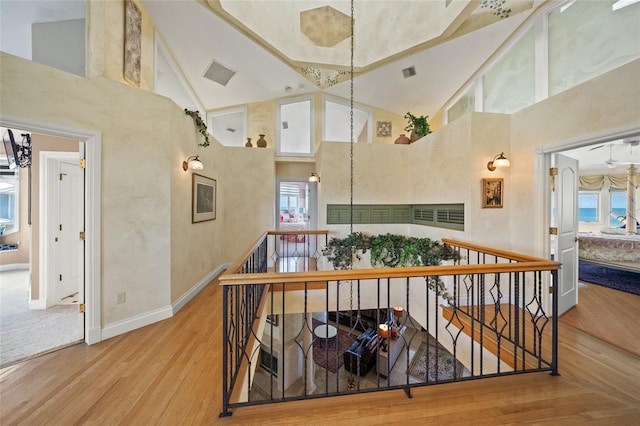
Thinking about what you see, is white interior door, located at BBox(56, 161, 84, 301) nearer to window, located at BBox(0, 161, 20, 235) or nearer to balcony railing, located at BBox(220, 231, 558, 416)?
balcony railing, located at BBox(220, 231, 558, 416)

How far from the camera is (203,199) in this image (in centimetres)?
396

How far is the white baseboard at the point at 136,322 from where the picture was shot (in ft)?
8.30

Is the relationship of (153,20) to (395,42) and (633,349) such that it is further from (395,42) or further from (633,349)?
(633,349)

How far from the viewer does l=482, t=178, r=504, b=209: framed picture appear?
10.9 ft

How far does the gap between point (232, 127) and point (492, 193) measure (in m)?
5.40

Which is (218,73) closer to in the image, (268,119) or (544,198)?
(268,119)

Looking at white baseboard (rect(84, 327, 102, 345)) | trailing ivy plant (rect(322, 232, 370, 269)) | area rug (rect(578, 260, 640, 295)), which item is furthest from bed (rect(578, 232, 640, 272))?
white baseboard (rect(84, 327, 102, 345))

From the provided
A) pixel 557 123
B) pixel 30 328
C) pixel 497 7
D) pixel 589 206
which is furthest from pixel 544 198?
pixel 589 206

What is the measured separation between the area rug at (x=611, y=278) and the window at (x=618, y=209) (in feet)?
9.58

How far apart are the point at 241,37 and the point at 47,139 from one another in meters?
3.11

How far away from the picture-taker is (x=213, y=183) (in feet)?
14.4

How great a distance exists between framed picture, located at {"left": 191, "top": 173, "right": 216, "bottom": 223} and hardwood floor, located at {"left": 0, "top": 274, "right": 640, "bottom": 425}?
6.25 feet

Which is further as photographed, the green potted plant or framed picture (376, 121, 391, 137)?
framed picture (376, 121, 391, 137)

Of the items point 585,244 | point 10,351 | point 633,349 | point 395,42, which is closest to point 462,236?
point 633,349
